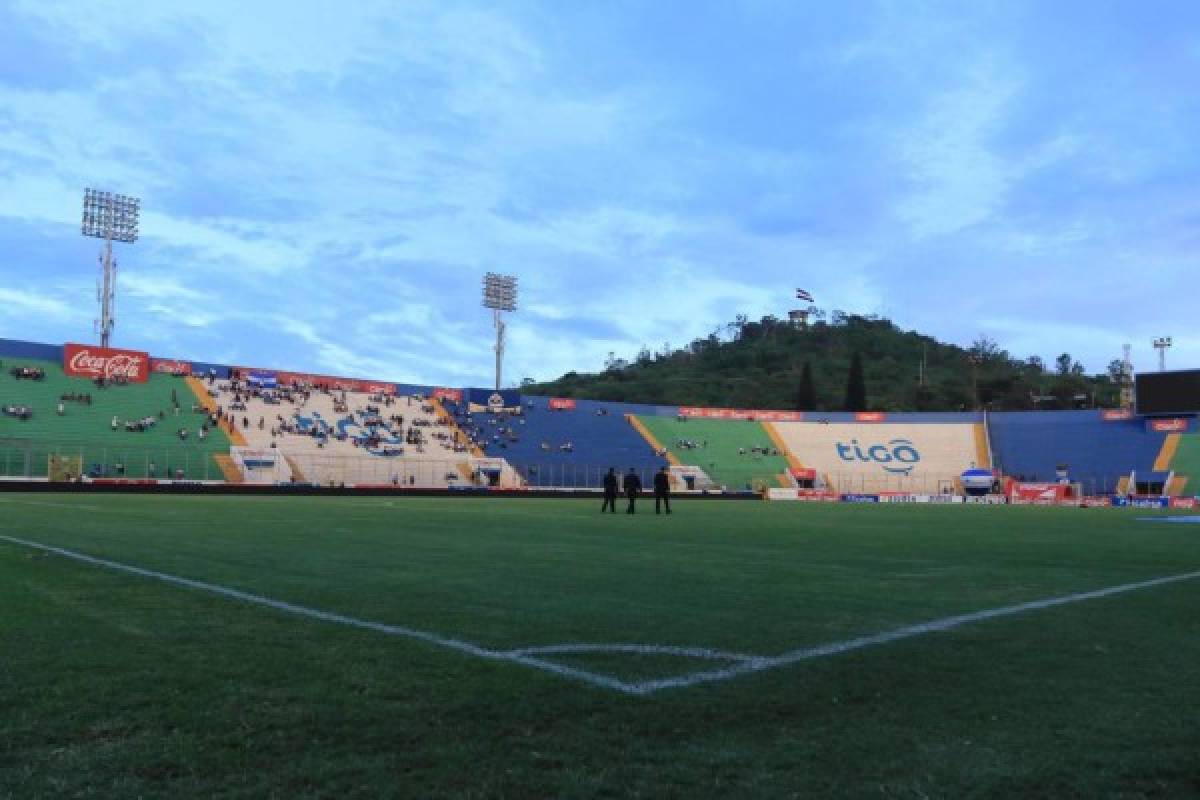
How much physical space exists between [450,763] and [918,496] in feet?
214

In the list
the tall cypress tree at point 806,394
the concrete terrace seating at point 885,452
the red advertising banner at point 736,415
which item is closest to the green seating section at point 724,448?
the red advertising banner at point 736,415

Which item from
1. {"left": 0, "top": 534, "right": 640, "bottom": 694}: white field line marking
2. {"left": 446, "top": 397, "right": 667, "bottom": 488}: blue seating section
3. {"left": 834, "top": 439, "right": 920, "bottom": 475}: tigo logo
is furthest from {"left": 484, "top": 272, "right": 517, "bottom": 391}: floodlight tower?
{"left": 0, "top": 534, "right": 640, "bottom": 694}: white field line marking

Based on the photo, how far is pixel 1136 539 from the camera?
18.6m

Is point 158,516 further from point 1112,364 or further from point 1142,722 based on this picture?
point 1112,364

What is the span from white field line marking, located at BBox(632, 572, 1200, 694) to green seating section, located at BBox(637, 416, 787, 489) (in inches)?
2236

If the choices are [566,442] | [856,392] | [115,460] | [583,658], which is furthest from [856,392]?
[583,658]

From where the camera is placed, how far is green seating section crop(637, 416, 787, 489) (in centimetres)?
6756

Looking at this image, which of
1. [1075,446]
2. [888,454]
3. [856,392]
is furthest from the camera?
[856,392]

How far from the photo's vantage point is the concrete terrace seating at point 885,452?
70938 mm

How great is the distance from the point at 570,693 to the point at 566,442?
6107cm

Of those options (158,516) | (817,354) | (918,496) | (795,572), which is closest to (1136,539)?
(795,572)

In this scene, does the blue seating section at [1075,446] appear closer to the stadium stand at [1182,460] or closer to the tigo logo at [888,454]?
the stadium stand at [1182,460]

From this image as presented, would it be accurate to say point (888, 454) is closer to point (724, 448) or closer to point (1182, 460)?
point (724, 448)

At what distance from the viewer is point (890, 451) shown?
75938mm
